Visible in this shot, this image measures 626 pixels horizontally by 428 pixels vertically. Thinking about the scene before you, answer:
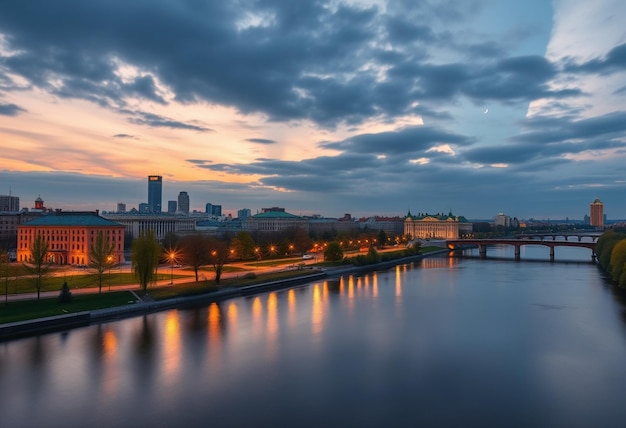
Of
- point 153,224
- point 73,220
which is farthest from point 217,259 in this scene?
point 153,224

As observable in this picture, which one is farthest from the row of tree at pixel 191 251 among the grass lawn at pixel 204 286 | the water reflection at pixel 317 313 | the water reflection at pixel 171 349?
the water reflection at pixel 317 313

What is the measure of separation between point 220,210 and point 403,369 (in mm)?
166766

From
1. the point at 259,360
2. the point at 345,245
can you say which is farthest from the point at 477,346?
the point at 345,245

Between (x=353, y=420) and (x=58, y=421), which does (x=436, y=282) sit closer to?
(x=353, y=420)

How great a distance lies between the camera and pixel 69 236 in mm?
33156

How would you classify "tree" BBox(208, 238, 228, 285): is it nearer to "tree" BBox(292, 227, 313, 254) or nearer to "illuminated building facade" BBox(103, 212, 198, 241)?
"tree" BBox(292, 227, 313, 254)

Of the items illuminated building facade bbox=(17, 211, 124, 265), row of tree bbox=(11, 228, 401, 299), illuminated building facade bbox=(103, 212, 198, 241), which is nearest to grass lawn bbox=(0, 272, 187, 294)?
row of tree bbox=(11, 228, 401, 299)

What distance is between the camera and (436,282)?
2950 cm

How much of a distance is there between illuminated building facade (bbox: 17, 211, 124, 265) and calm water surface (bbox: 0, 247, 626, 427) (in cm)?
1700

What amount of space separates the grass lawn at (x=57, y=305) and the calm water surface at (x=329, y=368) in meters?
1.52

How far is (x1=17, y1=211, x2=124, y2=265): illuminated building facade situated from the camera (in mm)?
32594

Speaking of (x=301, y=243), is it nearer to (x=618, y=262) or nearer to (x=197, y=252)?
(x=197, y=252)

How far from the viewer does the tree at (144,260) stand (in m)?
20.6

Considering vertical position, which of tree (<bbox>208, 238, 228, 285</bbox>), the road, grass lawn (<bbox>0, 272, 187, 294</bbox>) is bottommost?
the road
